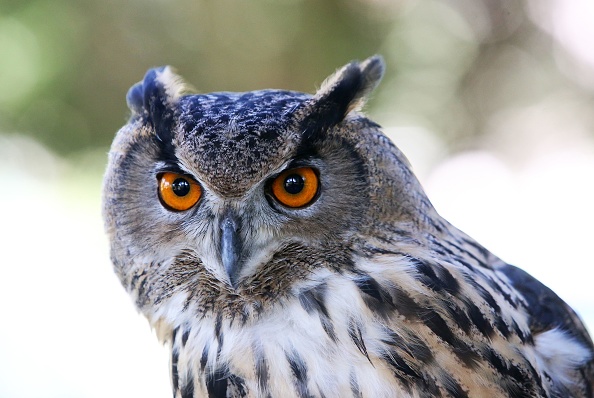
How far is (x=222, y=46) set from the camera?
4031mm

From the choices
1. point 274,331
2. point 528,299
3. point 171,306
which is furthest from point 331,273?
point 528,299

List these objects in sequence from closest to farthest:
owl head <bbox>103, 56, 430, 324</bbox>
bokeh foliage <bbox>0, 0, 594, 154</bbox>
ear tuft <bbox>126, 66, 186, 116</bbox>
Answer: owl head <bbox>103, 56, 430, 324</bbox> → ear tuft <bbox>126, 66, 186, 116</bbox> → bokeh foliage <bbox>0, 0, 594, 154</bbox>

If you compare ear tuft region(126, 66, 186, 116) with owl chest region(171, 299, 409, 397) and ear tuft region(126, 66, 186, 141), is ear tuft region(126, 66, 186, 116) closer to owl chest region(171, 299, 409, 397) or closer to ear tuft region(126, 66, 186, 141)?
ear tuft region(126, 66, 186, 141)

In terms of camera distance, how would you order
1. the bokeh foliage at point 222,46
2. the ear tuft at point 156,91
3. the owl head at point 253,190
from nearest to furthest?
1. the owl head at point 253,190
2. the ear tuft at point 156,91
3. the bokeh foliage at point 222,46

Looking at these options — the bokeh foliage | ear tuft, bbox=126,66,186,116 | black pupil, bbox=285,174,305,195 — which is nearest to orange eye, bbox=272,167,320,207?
black pupil, bbox=285,174,305,195

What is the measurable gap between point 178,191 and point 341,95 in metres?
0.34

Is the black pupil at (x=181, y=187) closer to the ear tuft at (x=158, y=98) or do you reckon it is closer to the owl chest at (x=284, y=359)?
the ear tuft at (x=158, y=98)

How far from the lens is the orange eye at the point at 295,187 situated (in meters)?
1.08

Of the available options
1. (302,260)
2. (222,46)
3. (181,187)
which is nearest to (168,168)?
(181,187)

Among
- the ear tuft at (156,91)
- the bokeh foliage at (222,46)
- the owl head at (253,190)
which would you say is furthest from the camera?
the bokeh foliage at (222,46)

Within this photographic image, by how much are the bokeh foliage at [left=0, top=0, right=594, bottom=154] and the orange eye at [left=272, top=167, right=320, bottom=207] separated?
273 cm

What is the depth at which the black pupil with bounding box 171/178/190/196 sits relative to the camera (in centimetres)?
111

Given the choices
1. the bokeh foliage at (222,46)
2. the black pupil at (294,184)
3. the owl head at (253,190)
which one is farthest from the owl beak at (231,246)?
the bokeh foliage at (222,46)

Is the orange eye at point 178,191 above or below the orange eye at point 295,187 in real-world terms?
below
